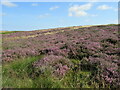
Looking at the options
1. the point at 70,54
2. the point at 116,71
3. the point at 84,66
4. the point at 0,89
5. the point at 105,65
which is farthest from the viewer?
the point at 70,54

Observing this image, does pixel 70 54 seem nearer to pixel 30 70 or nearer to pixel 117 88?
pixel 30 70

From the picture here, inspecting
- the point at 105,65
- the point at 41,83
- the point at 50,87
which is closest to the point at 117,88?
the point at 105,65

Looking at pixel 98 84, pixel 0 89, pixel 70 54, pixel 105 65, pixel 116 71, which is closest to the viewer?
pixel 0 89

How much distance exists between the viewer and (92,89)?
3.76 metres

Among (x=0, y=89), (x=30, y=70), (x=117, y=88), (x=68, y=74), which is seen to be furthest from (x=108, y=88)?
(x=0, y=89)

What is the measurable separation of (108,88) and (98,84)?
1.12 feet

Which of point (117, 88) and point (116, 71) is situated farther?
point (116, 71)

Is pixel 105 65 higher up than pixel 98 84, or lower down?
higher up

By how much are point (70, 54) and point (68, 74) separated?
2.70 metres

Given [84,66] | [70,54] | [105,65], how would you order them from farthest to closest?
[70,54] → [84,66] → [105,65]

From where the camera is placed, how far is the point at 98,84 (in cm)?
404

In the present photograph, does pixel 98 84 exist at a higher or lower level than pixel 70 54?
lower

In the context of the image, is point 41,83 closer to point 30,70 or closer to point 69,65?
point 30,70

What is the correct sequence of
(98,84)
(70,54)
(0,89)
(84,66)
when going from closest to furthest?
(0,89), (98,84), (84,66), (70,54)
